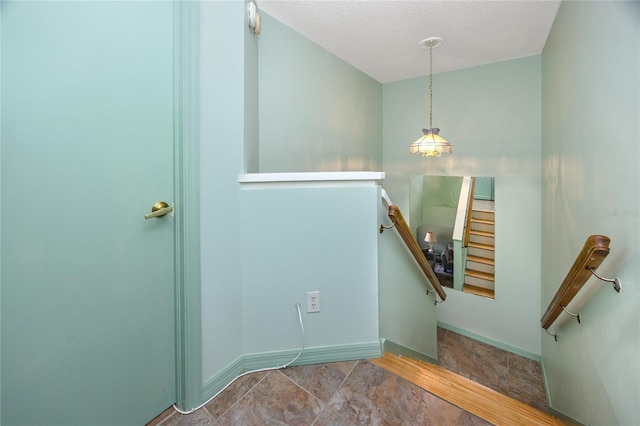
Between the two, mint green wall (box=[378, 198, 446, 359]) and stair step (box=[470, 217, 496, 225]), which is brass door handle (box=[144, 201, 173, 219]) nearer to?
mint green wall (box=[378, 198, 446, 359])

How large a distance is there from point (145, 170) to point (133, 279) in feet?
1.41

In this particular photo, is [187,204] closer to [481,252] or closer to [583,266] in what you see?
[583,266]

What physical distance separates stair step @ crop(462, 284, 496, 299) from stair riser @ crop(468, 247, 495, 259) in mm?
377

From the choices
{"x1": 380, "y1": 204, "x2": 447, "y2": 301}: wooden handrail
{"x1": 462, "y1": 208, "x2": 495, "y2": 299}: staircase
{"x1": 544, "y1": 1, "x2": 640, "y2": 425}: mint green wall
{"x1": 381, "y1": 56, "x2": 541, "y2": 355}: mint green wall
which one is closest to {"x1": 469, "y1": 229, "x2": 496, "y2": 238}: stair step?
{"x1": 462, "y1": 208, "x2": 495, "y2": 299}: staircase

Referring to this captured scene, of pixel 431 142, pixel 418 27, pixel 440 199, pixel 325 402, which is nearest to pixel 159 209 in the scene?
pixel 325 402

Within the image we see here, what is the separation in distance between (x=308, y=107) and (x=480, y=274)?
270 centimetres

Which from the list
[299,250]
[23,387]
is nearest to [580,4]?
[299,250]

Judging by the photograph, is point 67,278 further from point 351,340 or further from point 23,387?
point 351,340

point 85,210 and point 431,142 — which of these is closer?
point 85,210

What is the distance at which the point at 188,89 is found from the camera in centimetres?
121

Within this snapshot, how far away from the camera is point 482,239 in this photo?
3393 mm

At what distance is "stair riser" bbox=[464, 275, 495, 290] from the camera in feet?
10.8

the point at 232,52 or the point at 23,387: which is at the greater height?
the point at 232,52

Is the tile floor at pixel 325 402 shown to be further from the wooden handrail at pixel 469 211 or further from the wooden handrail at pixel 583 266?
the wooden handrail at pixel 469 211
